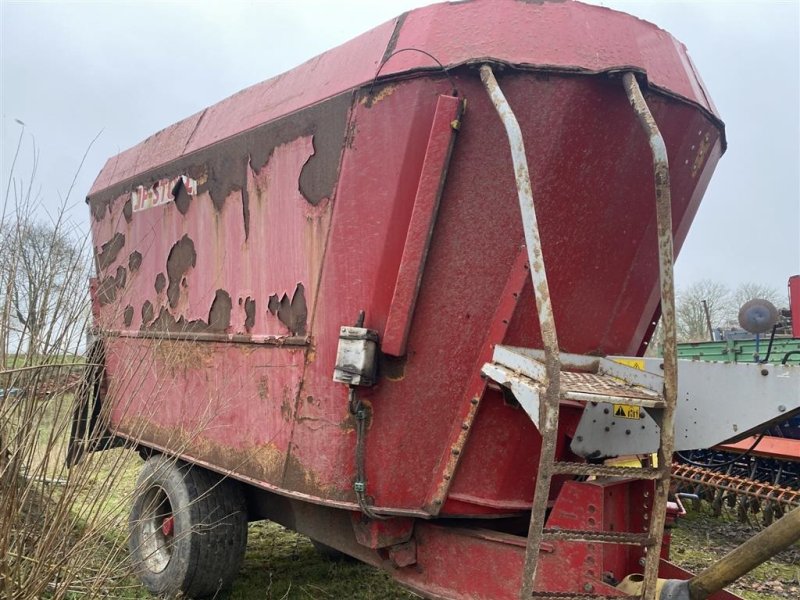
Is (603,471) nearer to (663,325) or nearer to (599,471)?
(599,471)

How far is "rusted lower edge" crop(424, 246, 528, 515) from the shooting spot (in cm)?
256

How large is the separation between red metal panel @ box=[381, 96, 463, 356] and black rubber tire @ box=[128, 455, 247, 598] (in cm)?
165

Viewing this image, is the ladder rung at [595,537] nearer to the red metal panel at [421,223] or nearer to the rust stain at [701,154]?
the red metal panel at [421,223]

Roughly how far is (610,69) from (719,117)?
773mm

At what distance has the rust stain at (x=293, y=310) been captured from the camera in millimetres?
2941

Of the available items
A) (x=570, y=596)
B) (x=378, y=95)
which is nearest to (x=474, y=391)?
(x=570, y=596)

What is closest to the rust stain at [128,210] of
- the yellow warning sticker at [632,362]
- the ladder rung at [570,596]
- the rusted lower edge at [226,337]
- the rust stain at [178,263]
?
the rust stain at [178,263]

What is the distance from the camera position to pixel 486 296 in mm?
2598

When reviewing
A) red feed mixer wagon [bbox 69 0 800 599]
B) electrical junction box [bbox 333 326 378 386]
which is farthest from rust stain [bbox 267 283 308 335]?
electrical junction box [bbox 333 326 378 386]

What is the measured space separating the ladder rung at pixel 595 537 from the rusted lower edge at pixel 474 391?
0.51m

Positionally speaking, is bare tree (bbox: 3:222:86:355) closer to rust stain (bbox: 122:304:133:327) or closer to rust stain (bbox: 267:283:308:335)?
rust stain (bbox: 267:283:308:335)

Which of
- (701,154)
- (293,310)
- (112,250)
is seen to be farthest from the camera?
(112,250)

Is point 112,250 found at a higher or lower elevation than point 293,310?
higher

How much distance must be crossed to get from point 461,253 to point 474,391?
0.55 metres
